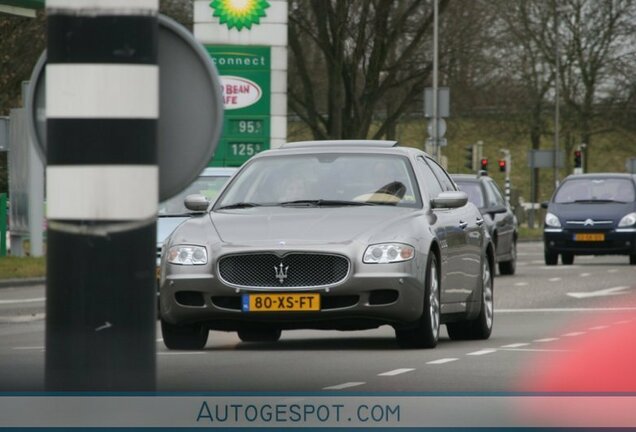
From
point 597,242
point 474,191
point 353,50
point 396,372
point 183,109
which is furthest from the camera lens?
point 353,50

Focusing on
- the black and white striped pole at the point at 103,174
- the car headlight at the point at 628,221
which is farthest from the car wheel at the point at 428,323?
the car headlight at the point at 628,221

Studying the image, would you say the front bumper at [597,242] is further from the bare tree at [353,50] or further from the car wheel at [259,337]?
the car wheel at [259,337]

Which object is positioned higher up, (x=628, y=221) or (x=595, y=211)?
(x=595, y=211)

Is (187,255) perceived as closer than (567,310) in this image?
Yes

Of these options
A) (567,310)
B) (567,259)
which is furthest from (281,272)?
(567,259)

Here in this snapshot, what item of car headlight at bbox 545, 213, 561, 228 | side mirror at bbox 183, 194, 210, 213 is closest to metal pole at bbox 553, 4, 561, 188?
car headlight at bbox 545, 213, 561, 228

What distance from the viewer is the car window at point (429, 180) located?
14.7 metres

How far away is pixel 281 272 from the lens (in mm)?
12969

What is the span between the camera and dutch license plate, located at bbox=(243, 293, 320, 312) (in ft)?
42.5

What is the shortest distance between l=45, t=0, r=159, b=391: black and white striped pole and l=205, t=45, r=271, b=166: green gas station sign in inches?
1363

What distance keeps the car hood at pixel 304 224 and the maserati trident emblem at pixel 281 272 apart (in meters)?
0.17

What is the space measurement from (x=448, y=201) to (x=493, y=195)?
16.1 metres

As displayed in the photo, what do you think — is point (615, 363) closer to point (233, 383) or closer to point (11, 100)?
point (233, 383)

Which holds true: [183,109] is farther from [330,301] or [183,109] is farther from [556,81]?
[556,81]
